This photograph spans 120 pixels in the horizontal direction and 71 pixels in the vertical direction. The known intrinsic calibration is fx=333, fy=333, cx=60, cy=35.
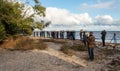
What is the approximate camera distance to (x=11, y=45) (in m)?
27.2

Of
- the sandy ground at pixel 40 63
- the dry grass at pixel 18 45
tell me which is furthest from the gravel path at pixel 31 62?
the dry grass at pixel 18 45

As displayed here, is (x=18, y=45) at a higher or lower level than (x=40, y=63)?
higher

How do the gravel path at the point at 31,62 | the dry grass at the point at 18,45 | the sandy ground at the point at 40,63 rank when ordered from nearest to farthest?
the gravel path at the point at 31,62, the sandy ground at the point at 40,63, the dry grass at the point at 18,45

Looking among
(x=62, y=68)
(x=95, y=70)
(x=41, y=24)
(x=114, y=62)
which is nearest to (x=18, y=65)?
(x=62, y=68)

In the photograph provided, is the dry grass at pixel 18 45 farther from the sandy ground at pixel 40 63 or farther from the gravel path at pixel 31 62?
the gravel path at pixel 31 62

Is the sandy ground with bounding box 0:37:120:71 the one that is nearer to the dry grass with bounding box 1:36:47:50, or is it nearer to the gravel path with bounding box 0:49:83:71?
the gravel path with bounding box 0:49:83:71

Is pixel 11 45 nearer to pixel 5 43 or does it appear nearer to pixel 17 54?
pixel 5 43

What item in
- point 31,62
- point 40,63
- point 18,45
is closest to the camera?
point 40,63

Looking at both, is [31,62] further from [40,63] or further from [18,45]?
[18,45]

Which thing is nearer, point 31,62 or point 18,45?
point 31,62

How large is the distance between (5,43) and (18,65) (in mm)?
7447

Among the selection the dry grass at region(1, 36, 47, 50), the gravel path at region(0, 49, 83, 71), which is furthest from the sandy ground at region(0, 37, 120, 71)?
the dry grass at region(1, 36, 47, 50)

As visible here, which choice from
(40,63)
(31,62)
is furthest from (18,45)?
(40,63)

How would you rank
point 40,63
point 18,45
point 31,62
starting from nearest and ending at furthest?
point 40,63
point 31,62
point 18,45
